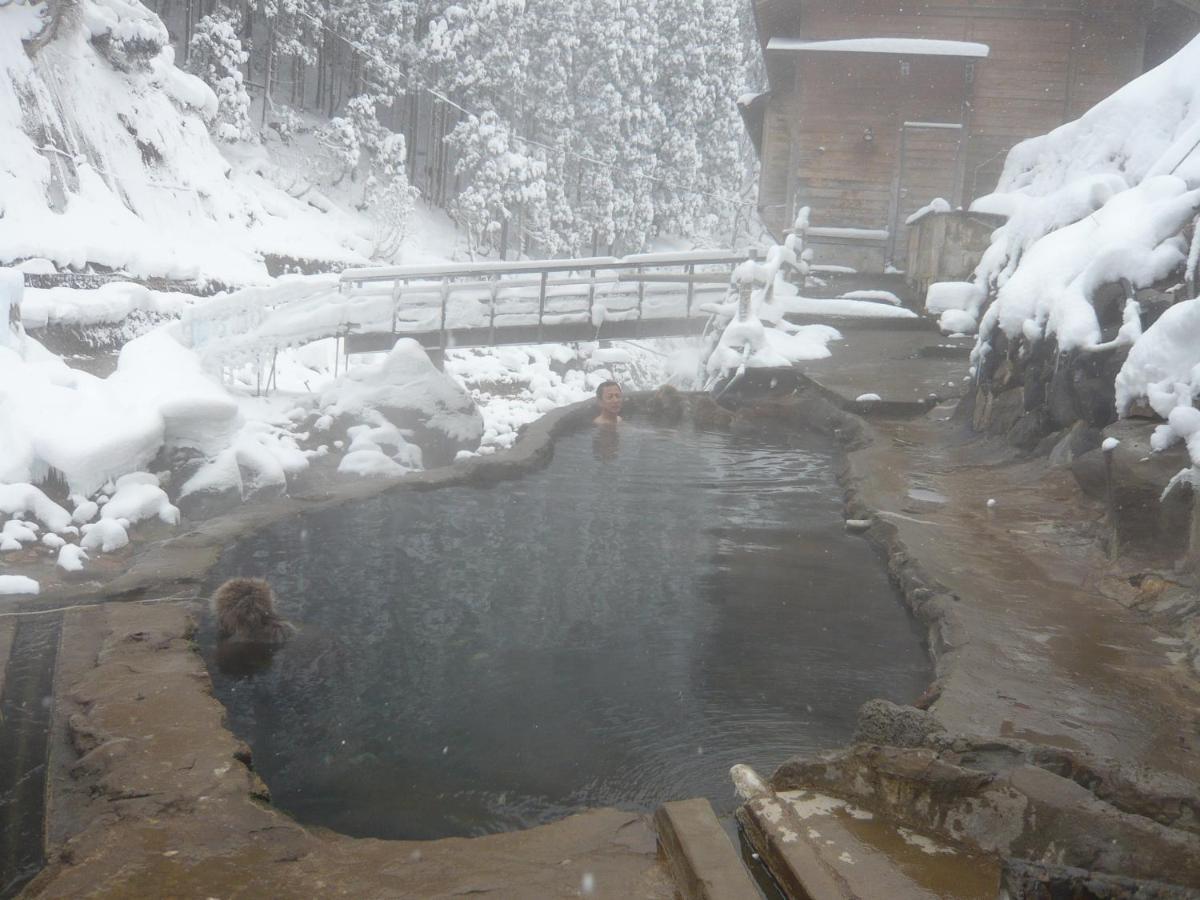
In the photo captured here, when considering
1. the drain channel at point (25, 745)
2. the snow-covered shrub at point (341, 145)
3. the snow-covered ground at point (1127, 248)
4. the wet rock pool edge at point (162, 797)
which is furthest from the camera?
the snow-covered shrub at point (341, 145)

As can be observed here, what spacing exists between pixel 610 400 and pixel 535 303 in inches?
199

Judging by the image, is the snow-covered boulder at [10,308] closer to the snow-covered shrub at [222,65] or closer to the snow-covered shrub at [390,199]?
the snow-covered shrub at [222,65]

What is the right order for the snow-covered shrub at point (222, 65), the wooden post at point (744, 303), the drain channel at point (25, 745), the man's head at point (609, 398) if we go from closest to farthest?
1. the drain channel at point (25, 745)
2. the man's head at point (609, 398)
3. the wooden post at point (744, 303)
4. the snow-covered shrub at point (222, 65)

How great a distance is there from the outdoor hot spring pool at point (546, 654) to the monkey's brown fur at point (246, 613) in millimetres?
103

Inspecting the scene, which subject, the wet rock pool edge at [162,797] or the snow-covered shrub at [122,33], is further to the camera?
the snow-covered shrub at [122,33]

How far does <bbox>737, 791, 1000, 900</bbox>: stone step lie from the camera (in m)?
2.55

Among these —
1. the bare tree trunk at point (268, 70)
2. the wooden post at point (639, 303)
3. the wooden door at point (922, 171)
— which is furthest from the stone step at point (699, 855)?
the bare tree trunk at point (268, 70)

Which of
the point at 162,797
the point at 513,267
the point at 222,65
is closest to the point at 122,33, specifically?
the point at 222,65

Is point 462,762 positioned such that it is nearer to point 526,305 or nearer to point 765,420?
point 765,420

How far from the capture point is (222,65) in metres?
25.8

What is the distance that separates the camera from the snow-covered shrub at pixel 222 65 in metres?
25.3

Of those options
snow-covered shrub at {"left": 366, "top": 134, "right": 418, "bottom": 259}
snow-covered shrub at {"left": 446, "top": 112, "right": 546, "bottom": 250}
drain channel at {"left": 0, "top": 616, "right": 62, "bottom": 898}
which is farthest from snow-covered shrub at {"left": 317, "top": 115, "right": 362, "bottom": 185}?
drain channel at {"left": 0, "top": 616, "right": 62, "bottom": 898}

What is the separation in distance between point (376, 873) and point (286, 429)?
28.1 feet

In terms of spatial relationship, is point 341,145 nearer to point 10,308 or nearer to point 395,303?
point 395,303
